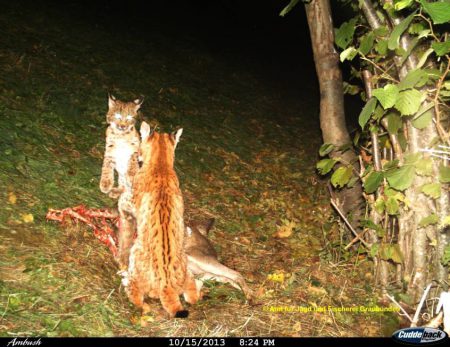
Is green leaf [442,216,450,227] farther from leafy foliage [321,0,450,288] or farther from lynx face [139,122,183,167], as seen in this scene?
lynx face [139,122,183,167]

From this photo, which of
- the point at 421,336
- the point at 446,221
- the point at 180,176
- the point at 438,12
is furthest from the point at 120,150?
the point at 438,12

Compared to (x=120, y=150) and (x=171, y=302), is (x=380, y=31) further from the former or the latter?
(x=120, y=150)

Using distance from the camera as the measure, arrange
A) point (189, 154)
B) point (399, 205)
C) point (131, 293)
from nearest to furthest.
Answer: point (131, 293) < point (399, 205) < point (189, 154)

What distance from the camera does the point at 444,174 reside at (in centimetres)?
441

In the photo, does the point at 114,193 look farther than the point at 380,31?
Yes

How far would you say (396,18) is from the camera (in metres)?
4.74

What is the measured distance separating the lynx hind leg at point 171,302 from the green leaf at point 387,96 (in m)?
2.82

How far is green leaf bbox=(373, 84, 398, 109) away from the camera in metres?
3.70

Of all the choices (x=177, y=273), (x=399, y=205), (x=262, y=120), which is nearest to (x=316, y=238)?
(x=399, y=205)

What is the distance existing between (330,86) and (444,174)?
9.07 feet

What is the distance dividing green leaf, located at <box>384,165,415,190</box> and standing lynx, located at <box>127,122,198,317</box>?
2.35 metres

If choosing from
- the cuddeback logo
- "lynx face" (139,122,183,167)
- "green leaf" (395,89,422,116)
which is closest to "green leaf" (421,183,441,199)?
"green leaf" (395,89,422,116)

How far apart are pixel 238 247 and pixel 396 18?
150 inches

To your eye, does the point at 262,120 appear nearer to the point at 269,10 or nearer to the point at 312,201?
the point at 312,201
